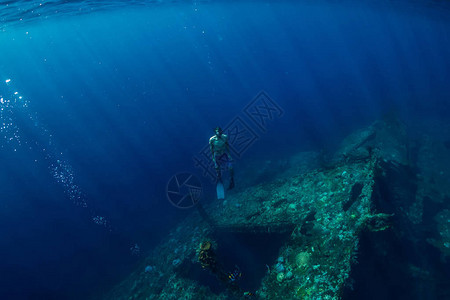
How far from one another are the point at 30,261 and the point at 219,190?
11.1 meters

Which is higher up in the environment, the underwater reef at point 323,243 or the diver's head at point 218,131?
the diver's head at point 218,131

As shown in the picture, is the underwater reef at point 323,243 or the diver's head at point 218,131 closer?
the underwater reef at point 323,243

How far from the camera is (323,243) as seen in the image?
481 centimetres

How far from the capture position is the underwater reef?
451 centimetres

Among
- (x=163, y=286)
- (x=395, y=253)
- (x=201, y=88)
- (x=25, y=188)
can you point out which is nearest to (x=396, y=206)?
(x=395, y=253)

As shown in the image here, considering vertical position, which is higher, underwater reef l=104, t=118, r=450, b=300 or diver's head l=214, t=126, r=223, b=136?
diver's head l=214, t=126, r=223, b=136

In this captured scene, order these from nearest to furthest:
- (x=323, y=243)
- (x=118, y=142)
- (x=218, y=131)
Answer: (x=323, y=243), (x=218, y=131), (x=118, y=142)

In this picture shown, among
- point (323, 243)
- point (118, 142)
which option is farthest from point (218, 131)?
point (118, 142)

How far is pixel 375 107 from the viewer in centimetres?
2122

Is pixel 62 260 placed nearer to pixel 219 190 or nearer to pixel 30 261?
pixel 30 261

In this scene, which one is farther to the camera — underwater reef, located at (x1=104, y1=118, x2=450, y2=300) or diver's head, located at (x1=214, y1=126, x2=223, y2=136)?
diver's head, located at (x1=214, y1=126, x2=223, y2=136)

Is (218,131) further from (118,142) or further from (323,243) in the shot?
(118,142)

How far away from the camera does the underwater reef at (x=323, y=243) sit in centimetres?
451

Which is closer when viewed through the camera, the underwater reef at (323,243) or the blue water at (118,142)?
the underwater reef at (323,243)
